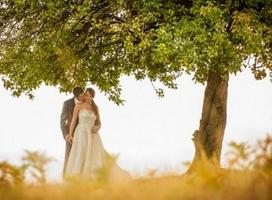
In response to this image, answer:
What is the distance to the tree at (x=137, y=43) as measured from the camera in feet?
59.9

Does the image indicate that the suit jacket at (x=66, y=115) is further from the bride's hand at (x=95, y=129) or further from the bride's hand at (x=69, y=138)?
the bride's hand at (x=95, y=129)

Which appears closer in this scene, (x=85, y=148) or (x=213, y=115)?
(x=85, y=148)

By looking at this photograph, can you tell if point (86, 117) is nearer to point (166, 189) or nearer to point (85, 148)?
point (85, 148)

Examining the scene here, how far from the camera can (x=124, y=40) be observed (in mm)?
20344

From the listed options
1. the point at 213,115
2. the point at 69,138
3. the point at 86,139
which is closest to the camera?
the point at 86,139

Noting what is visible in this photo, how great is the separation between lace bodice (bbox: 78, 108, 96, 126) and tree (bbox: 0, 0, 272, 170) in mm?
3461

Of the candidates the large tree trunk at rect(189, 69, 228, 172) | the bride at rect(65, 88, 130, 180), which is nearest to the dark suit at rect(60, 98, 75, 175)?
the bride at rect(65, 88, 130, 180)

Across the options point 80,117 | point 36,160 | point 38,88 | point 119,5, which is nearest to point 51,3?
point 119,5

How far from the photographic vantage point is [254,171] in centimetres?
228

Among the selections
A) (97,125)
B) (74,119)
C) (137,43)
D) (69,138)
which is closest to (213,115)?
(137,43)

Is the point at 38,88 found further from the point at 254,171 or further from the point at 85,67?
the point at 254,171

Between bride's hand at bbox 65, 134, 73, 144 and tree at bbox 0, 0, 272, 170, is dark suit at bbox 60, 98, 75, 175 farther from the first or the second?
tree at bbox 0, 0, 272, 170

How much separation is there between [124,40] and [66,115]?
457 centimetres

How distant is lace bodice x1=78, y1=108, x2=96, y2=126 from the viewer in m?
16.0
